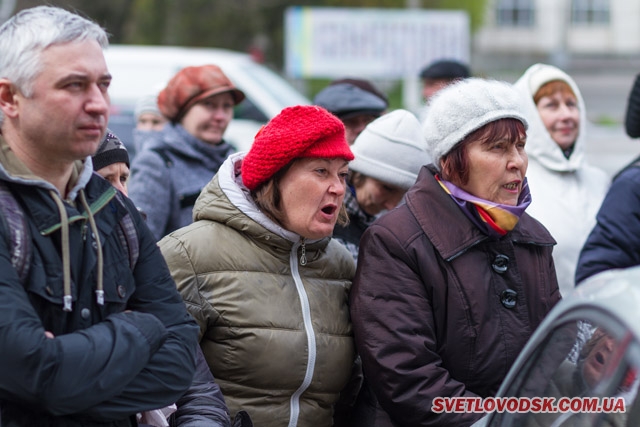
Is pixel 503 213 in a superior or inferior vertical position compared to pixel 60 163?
inferior

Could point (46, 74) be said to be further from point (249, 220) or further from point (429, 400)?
point (429, 400)

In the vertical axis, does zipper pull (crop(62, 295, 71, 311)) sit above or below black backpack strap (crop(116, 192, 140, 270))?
below

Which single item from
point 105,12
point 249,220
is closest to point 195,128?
point 249,220

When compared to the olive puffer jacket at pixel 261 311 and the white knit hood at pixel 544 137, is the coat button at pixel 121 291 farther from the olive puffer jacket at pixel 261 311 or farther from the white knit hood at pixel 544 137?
the white knit hood at pixel 544 137

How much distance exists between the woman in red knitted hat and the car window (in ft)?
2.44

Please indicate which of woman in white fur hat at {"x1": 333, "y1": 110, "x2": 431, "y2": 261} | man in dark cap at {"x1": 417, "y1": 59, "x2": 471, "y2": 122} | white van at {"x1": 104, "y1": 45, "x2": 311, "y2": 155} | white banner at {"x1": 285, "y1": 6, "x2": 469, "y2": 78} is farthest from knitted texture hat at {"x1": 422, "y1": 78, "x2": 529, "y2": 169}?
white banner at {"x1": 285, "y1": 6, "x2": 469, "y2": 78}

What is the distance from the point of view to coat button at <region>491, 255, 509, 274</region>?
11.2 ft

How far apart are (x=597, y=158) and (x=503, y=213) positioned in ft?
57.2

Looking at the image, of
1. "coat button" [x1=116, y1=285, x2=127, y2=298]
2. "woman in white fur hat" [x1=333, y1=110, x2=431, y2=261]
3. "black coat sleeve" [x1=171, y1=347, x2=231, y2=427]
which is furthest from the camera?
"woman in white fur hat" [x1=333, y1=110, x2=431, y2=261]

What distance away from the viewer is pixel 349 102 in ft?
18.3

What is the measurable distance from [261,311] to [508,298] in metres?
0.80

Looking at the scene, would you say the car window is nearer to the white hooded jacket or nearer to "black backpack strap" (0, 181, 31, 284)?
"black backpack strap" (0, 181, 31, 284)

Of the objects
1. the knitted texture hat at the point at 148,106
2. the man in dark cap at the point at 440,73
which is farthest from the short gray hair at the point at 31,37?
the man in dark cap at the point at 440,73

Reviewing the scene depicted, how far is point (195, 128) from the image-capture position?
18.4 feet
